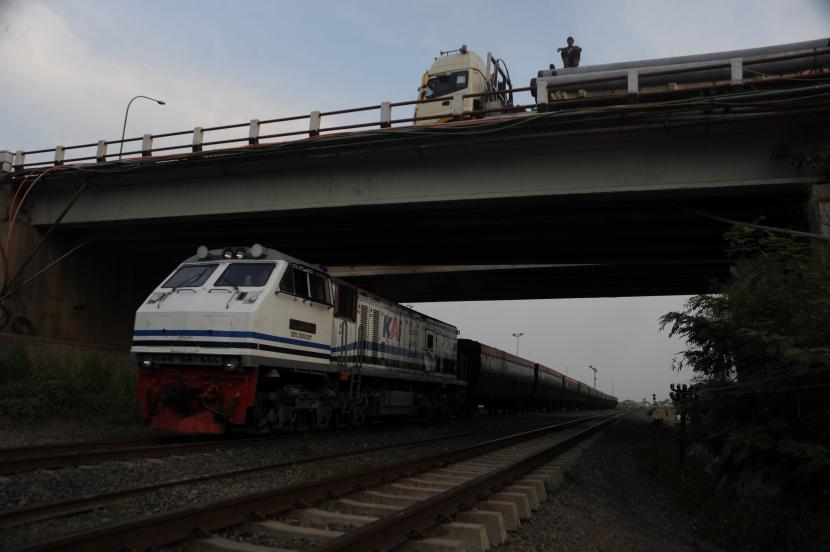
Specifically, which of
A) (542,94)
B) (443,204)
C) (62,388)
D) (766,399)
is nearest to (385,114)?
(443,204)

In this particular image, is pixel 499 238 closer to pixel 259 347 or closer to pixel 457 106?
pixel 457 106

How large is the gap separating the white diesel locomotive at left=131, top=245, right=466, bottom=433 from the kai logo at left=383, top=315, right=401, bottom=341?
1.13 m

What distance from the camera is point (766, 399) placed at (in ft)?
25.1

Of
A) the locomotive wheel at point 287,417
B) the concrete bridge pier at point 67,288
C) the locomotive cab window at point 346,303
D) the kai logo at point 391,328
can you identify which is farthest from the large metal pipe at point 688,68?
the concrete bridge pier at point 67,288

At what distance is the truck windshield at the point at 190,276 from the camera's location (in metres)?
10.7

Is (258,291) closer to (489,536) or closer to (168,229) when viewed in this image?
(489,536)

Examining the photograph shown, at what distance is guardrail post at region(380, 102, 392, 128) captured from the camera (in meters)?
14.8

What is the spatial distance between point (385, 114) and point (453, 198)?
2.70 meters

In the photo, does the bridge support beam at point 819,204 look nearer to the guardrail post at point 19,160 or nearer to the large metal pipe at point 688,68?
the large metal pipe at point 688,68

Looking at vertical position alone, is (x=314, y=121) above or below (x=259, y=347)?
above

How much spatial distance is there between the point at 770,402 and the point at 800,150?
774cm

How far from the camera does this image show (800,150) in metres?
12.8

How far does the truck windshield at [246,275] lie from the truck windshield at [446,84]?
14534 millimetres

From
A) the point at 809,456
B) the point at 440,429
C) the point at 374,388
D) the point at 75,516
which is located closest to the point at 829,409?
the point at 809,456
